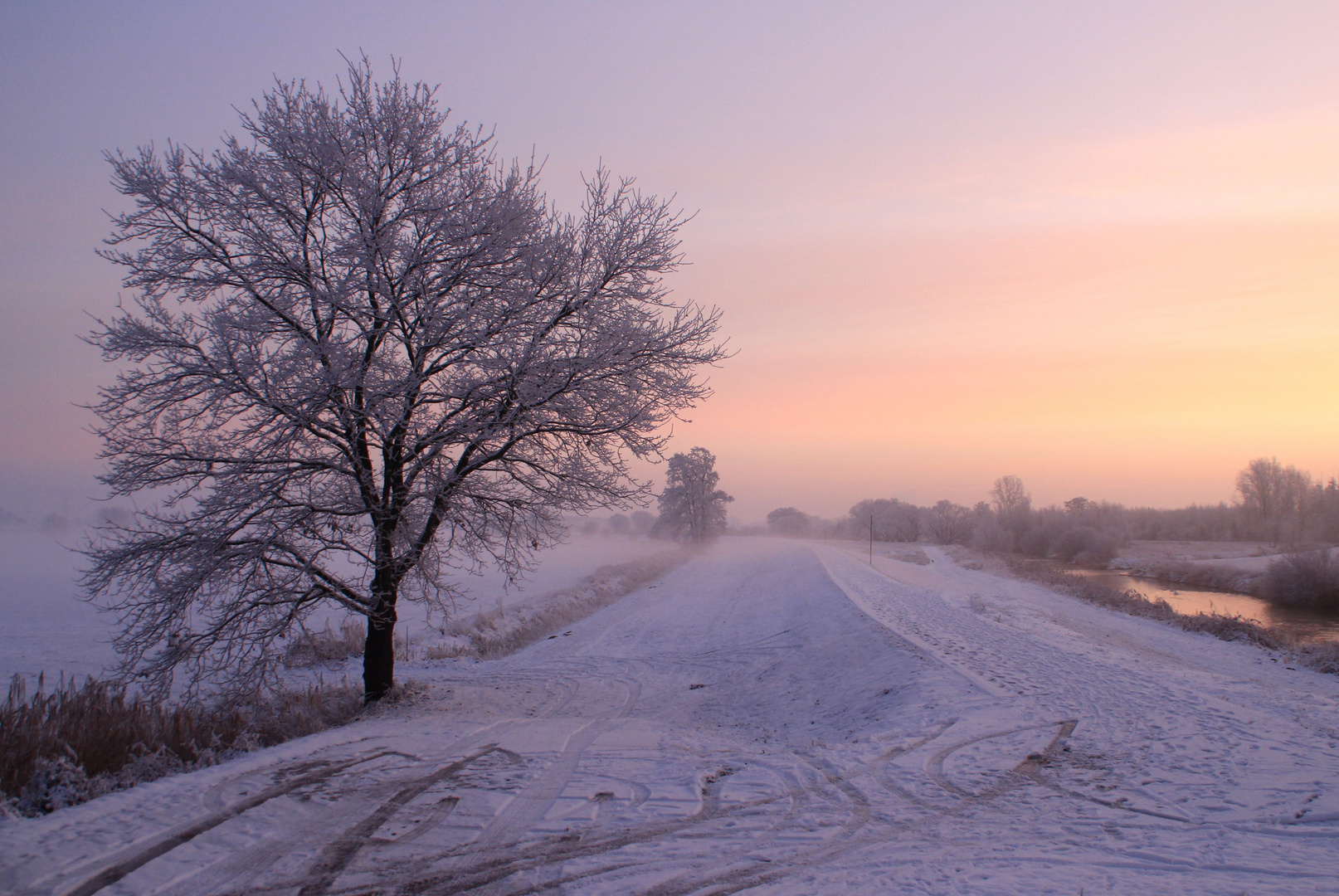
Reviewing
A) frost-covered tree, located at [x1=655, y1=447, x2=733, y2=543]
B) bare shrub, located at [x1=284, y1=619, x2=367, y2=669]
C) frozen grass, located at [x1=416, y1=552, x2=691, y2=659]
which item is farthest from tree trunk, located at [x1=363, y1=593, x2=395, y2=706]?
frost-covered tree, located at [x1=655, y1=447, x2=733, y2=543]

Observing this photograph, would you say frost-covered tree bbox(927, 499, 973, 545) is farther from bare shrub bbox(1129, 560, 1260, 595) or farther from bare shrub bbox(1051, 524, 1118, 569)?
bare shrub bbox(1129, 560, 1260, 595)

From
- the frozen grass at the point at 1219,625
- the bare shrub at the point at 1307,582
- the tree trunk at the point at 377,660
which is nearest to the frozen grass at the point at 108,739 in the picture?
the tree trunk at the point at 377,660

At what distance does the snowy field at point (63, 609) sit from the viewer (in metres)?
12.9

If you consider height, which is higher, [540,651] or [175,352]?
[175,352]

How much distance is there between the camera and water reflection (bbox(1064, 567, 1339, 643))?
20359mm

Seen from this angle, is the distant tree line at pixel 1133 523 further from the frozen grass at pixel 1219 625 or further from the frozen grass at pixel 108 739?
the frozen grass at pixel 108 739

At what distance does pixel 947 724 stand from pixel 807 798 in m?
3.07

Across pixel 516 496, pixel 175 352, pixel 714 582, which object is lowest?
pixel 714 582

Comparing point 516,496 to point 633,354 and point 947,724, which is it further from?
point 947,724

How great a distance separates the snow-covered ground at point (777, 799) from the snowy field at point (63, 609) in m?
3.39

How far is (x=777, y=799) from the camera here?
5.55 meters

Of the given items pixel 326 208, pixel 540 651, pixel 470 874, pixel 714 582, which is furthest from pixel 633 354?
pixel 714 582

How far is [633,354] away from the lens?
8.52m

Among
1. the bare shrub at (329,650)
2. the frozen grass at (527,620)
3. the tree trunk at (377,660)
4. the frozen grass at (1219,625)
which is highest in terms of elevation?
the tree trunk at (377,660)
